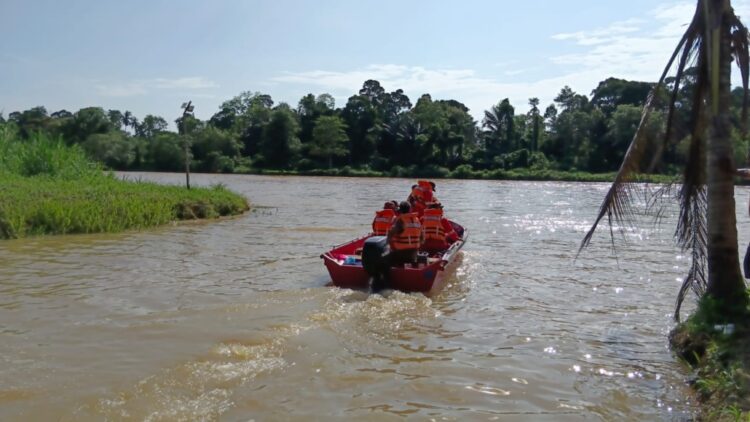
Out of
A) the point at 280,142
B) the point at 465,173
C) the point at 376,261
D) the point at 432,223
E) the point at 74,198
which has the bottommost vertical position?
the point at 376,261

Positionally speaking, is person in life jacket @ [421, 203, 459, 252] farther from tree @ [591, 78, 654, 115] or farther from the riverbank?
tree @ [591, 78, 654, 115]

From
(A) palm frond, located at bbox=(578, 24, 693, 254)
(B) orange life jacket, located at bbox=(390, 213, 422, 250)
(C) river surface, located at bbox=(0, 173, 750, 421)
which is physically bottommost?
(C) river surface, located at bbox=(0, 173, 750, 421)

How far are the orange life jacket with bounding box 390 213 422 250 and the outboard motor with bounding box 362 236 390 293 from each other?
1.08ft

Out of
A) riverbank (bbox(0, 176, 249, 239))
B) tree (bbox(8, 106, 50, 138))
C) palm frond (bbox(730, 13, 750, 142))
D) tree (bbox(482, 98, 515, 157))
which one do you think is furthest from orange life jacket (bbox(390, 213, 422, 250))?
tree (bbox(8, 106, 50, 138))

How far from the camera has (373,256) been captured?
9.20m

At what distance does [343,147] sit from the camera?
70250mm

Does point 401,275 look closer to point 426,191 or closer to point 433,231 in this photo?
point 433,231

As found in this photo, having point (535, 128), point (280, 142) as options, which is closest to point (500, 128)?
point (535, 128)

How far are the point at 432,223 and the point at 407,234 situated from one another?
2580 millimetres

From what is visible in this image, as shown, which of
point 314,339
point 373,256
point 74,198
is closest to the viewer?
point 314,339

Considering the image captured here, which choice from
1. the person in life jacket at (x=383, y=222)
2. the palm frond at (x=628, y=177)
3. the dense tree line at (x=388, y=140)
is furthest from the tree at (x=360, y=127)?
the palm frond at (x=628, y=177)

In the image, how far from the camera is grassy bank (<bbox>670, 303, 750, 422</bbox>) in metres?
4.54

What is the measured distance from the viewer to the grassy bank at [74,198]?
1547cm

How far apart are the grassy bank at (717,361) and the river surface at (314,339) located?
26 centimetres
